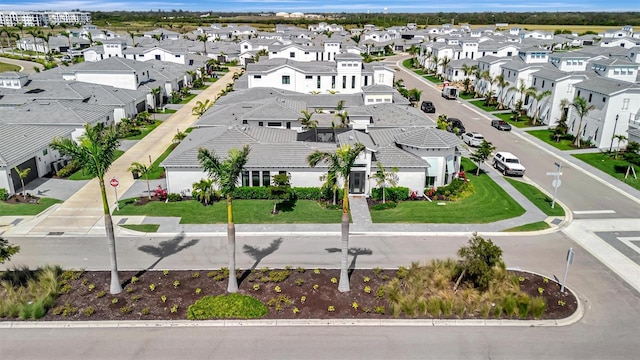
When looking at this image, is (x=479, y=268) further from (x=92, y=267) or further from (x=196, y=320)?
(x=92, y=267)

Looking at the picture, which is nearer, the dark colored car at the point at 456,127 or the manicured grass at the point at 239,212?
the manicured grass at the point at 239,212

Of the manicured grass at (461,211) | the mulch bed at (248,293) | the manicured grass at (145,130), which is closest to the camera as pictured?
the mulch bed at (248,293)

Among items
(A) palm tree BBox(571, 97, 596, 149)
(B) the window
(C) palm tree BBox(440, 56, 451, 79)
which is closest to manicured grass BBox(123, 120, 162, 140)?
(B) the window

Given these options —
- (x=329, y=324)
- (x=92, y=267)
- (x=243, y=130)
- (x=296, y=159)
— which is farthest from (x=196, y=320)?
(x=243, y=130)

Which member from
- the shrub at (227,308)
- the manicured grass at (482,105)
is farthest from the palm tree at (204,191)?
the manicured grass at (482,105)

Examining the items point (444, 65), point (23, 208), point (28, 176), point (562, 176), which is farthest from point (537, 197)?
point (444, 65)

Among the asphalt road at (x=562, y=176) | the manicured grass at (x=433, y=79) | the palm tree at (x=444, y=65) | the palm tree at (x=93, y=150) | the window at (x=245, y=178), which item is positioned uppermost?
the palm tree at (x=93, y=150)

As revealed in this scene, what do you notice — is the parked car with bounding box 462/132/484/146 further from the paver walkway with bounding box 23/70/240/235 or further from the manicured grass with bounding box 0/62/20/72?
the manicured grass with bounding box 0/62/20/72

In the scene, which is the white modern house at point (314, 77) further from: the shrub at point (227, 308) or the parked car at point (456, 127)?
the shrub at point (227, 308)
